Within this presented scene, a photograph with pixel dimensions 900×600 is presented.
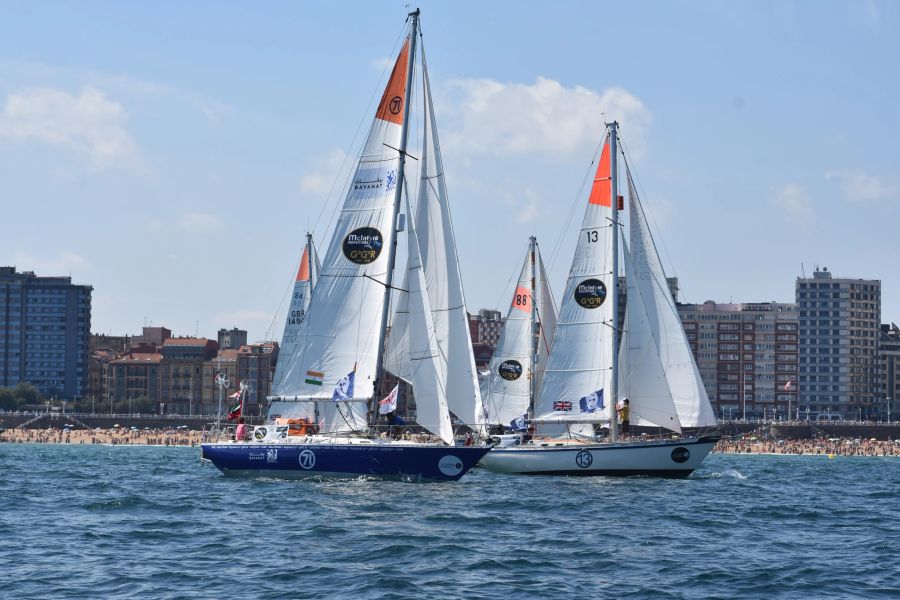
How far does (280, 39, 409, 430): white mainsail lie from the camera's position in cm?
4122

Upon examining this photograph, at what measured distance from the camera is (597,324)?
48.8 metres

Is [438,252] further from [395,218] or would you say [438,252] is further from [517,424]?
[517,424]

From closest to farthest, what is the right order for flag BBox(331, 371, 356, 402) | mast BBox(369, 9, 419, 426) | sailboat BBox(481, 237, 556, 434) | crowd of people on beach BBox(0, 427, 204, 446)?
flag BBox(331, 371, 356, 402) < mast BBox(369, 9, 419, 426) < sailboat BBox(481, 237, 556, 434) < crowd of people on beach BBox(0, 427, 204, 446)

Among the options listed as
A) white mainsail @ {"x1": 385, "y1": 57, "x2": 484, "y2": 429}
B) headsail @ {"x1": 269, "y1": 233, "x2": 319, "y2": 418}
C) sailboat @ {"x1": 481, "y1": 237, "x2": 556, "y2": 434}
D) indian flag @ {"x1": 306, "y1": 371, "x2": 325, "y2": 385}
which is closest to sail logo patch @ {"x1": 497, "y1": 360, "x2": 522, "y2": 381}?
sailboat @ {"x1": 481, "y1": 237, "x2": 556, "y2": 434}

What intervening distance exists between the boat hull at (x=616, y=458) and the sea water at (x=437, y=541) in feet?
7.07

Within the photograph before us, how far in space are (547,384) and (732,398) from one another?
151 meters

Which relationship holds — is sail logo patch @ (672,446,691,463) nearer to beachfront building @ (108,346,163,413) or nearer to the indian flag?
the indian flag

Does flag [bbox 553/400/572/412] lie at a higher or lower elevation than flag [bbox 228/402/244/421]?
higher

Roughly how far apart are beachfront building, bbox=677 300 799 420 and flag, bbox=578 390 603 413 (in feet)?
490

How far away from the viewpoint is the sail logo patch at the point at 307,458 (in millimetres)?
39972

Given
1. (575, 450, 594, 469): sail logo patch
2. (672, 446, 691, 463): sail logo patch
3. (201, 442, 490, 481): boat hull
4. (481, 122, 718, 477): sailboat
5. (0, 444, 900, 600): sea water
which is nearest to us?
(0, 444, 900, 600): sea water

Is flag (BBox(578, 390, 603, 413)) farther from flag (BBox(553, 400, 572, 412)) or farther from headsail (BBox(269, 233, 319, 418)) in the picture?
headsail (BBox(269, 233, 319, 418))

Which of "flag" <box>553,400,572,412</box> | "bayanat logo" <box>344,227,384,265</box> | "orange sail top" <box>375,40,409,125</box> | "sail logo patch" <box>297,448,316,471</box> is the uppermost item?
"orange sail top" <box>375,40,409,125</box>

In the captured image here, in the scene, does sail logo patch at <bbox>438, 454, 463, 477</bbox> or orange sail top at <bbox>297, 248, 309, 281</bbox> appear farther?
orange sail top at <bbox>297, 248, 309, 281</bbox>
